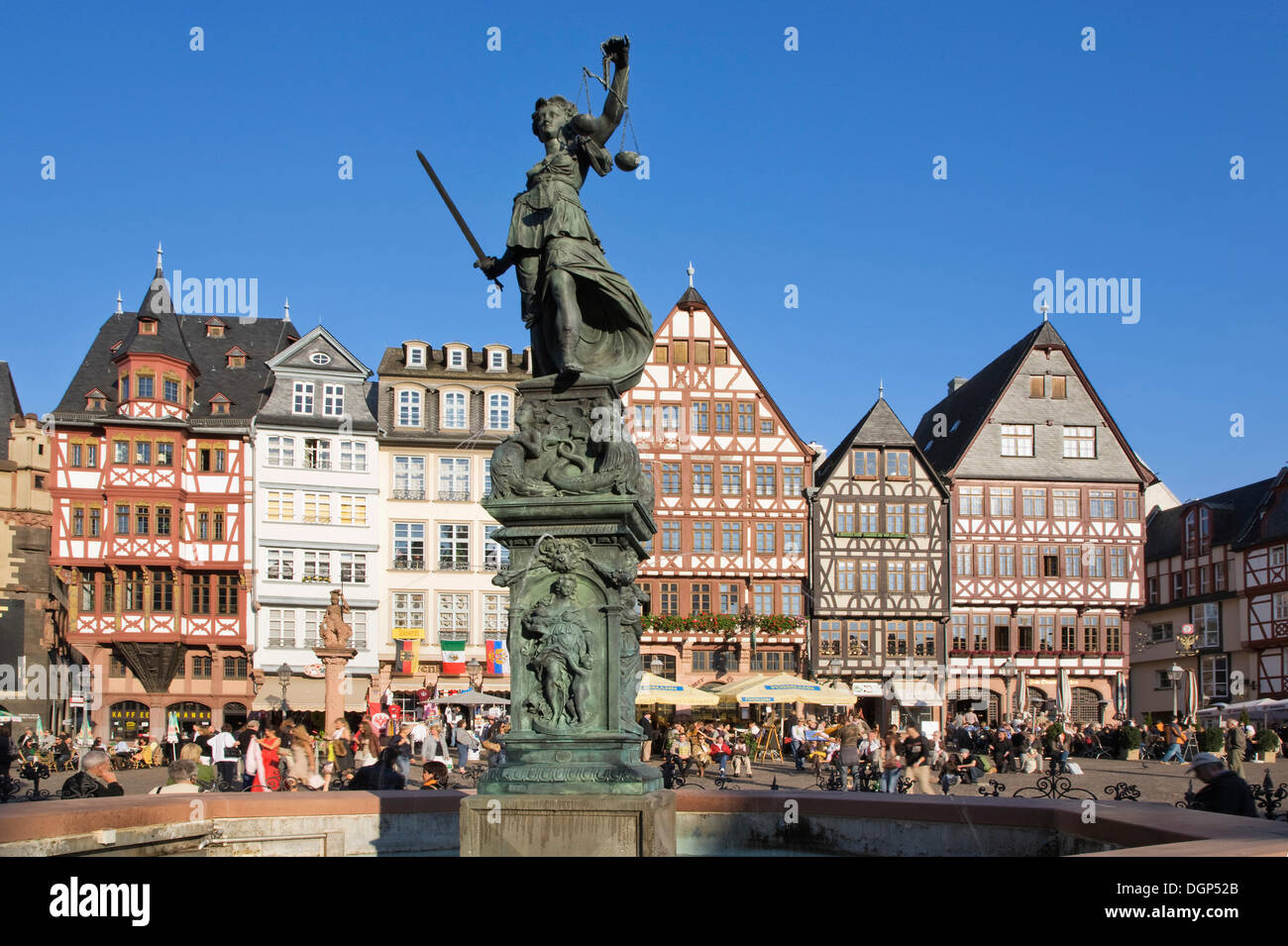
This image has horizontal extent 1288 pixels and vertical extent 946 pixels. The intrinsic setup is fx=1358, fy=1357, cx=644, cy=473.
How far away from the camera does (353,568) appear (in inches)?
1887

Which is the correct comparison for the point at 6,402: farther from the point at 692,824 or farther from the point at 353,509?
the point at 692,824

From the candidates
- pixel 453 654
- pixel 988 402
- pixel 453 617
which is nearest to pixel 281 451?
pixel 453 617

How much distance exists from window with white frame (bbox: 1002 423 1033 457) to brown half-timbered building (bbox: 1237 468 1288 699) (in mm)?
10273

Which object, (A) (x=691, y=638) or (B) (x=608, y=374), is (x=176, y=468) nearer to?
(A) (x=691, y=638)

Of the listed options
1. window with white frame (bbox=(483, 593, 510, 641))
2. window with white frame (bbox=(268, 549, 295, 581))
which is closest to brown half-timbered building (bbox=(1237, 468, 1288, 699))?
window with white frame (bbox=(483, 593, 510, 641))

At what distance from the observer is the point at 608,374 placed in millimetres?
8062

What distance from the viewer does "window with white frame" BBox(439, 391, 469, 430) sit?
163 ft

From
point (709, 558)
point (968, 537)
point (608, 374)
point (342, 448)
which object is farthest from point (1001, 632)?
point (608, 374)

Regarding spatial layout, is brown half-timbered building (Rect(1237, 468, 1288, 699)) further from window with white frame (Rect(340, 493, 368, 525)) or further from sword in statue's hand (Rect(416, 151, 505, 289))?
sword in statue's hand (Rect(416, 151, 505, 289))

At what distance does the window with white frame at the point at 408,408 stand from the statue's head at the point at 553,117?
41.9m

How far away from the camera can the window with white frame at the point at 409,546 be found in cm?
4856

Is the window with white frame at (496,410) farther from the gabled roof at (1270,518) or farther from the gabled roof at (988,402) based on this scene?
the gabled roof at (1270,518)

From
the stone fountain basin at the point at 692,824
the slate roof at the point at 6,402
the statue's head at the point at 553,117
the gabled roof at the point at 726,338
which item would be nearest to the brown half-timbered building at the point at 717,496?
the gabled roof at the point at 726,338
